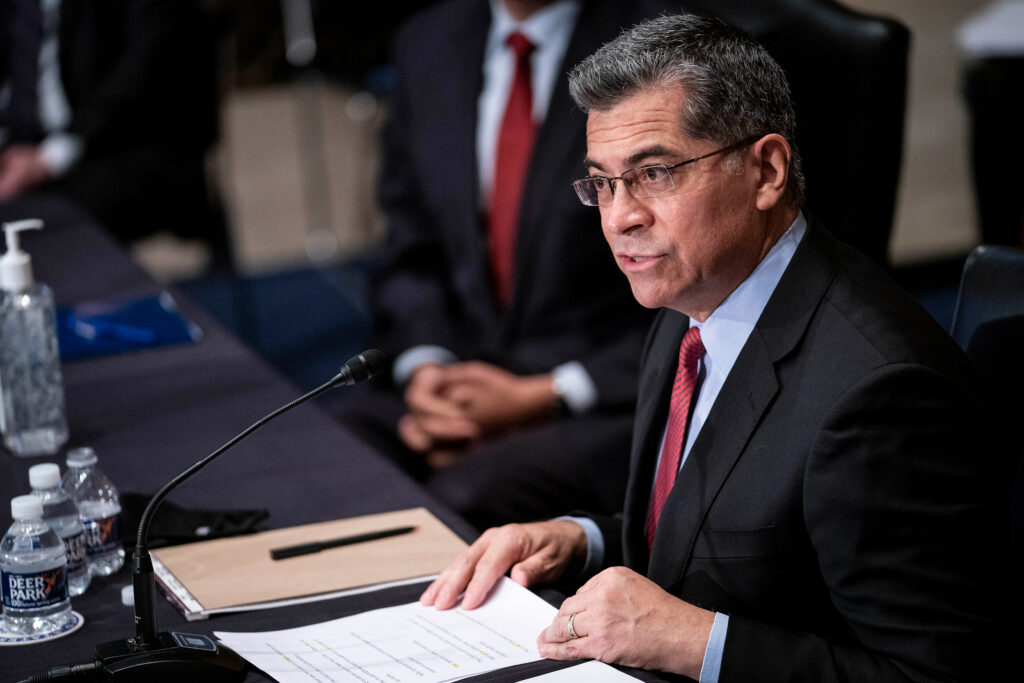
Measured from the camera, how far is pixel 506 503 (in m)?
2.25

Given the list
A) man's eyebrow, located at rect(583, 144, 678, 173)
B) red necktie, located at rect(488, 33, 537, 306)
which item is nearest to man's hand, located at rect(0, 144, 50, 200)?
red necktie, located at rect(488, 33, 537, 306)

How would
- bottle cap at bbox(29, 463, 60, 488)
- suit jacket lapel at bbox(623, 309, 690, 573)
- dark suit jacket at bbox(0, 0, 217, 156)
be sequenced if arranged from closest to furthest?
1. bottle cap at bbox(29, 463, 60, 488)
2. suit jacket lapel at bbox(623, 309, 690, 573)
3. dark suit jacket at bbox(0, 0, 217, 156)

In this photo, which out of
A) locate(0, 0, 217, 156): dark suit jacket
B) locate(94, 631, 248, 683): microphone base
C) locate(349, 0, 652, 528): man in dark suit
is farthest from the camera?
locate(0, 0, 217, 156): dark suit jacket

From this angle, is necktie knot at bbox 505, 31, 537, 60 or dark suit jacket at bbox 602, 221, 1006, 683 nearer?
dark suit jacket at bbox 602, 221, 1006, 683

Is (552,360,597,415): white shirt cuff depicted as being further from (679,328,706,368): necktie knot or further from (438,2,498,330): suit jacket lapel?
(679,328,706,368): necktie knot

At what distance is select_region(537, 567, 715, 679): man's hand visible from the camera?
116cm

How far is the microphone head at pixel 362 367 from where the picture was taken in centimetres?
126

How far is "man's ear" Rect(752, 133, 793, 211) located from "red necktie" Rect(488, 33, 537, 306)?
48.6 inches

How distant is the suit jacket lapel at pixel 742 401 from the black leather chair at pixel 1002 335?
282mm

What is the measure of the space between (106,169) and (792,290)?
10.1 ft

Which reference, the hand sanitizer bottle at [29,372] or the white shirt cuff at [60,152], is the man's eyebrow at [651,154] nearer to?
the hand sanitizer bottle at [29,372]

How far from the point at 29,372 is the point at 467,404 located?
0.89 m

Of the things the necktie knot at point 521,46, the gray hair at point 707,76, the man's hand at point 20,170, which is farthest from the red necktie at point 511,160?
the man's hand at point 20,170

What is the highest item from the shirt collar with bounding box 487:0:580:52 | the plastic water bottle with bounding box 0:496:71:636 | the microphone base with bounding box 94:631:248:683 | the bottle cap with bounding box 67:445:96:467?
the shirt collar with bounding box 487:0:580:52
